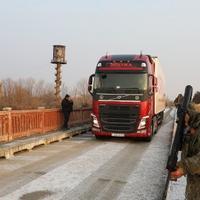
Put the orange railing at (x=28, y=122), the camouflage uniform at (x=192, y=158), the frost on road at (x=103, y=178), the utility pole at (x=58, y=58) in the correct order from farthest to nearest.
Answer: the utility pole at (x=58, y=58), the orange railing at (x=28, y=122), the frost on road at (x=103, y=178), the camouflage uniform at (x=192, y=158)

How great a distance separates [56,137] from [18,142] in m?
3.36

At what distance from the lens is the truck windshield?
18.1m

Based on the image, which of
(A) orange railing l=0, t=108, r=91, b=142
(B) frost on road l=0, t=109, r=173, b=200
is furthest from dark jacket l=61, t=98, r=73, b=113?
(B) frost on road l=0, t=109, r=173, b=200

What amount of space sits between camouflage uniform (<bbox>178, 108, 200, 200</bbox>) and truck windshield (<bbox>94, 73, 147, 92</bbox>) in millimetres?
13565

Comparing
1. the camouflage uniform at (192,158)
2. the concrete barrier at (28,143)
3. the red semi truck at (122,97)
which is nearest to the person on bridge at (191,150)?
the camouflage uniform at (192,158)

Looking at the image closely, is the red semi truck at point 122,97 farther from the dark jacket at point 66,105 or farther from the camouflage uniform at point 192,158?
the camouflage uniform at point 192,158

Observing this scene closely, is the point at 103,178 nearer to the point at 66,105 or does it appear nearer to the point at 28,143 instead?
the point at 28,143

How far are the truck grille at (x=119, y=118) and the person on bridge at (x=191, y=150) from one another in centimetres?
1351

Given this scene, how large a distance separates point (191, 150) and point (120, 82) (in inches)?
545

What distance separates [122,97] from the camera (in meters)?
18.0

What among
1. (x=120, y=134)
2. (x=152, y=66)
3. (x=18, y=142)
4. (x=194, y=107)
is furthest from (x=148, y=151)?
(x=194, y=107)

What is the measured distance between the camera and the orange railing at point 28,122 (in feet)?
49.5

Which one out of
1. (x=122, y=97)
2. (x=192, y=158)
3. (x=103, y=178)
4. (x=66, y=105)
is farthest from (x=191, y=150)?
(x=66, y=105)

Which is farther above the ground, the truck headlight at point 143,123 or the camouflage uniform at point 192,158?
the camouflage uniform at point 192,158
